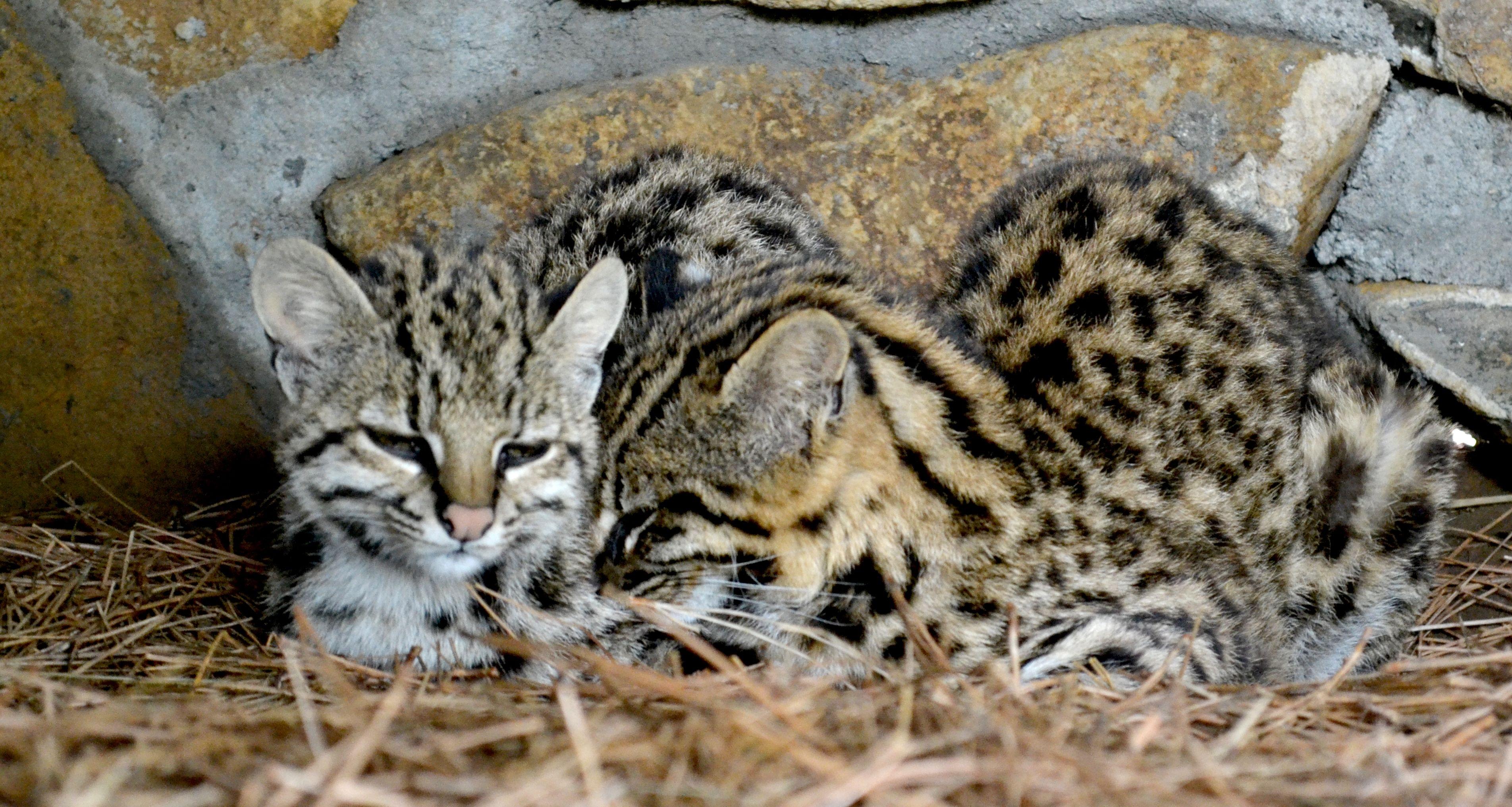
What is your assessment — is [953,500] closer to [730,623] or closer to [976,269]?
[730,623]

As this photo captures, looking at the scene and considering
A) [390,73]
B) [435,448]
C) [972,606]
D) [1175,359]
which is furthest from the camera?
[390,73]

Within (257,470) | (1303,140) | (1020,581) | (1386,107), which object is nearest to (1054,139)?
(1303,140)

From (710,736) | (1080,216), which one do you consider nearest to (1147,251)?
(1080,216)

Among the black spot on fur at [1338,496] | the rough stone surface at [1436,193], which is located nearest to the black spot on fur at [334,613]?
the black spot on fur at [1338,496]

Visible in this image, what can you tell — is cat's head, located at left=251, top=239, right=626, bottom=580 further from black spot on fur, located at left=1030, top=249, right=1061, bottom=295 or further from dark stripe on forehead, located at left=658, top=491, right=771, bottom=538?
black spot on fur, located at left=1030, top=249, right=1061, bottom=295

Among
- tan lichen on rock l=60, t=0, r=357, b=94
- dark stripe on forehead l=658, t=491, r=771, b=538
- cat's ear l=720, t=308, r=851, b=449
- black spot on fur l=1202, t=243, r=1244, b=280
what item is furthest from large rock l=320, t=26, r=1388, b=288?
dark stripe on forehead l=658, t=491, r=771, b=538

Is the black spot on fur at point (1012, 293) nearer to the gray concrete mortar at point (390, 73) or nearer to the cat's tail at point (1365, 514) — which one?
the gray concrete mortar at point (390, 73)
